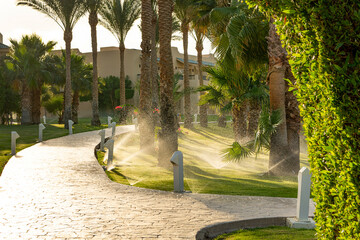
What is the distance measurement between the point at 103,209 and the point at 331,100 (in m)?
5.06

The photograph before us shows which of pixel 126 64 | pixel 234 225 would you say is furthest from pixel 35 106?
pixel 234 225

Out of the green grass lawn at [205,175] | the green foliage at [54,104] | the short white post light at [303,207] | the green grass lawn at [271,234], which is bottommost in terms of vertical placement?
the green grass lawn at [205,175]

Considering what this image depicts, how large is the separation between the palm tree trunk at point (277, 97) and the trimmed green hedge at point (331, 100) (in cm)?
908

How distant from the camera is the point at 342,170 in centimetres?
346

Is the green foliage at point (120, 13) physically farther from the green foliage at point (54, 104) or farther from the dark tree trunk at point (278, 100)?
the dark tree trunk at point (278, 100)

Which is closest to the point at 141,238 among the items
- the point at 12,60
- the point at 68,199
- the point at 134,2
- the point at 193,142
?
the point at 68,199

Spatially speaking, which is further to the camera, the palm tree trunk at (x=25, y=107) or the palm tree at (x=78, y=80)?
the palm tree at (x=78, y=80)

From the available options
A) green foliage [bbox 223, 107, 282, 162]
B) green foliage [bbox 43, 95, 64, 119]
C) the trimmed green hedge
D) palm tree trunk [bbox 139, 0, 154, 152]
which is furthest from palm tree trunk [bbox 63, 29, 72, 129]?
the trimmed green hedge

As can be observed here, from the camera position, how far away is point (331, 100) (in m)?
3.46

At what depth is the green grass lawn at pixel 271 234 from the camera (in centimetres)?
607

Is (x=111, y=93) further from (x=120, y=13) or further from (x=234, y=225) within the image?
(x=234, y=225)

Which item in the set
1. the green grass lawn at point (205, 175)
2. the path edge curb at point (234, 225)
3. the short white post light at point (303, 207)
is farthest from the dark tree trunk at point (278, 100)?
the path edge curb at point (234, 225)

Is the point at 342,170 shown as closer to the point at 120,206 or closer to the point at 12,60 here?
the point at 120,206

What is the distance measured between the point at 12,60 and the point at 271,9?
133 ft
